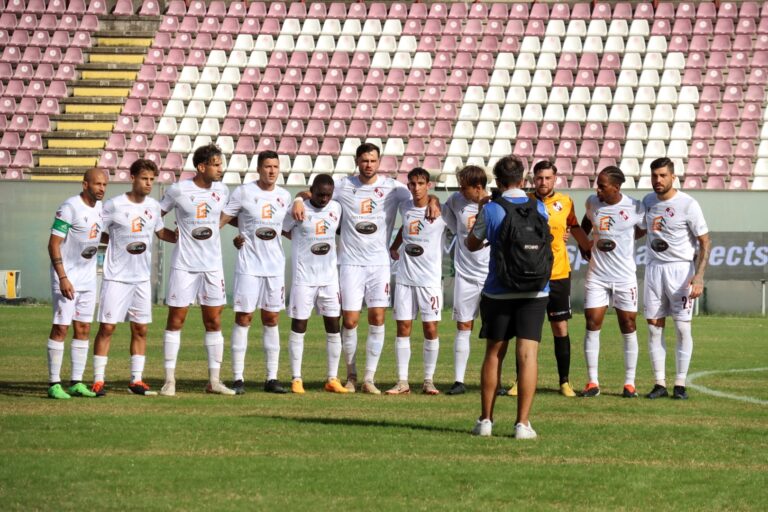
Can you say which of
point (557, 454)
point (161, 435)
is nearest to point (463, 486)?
point (557, 454)

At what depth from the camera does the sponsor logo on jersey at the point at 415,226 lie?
12633 millimetres

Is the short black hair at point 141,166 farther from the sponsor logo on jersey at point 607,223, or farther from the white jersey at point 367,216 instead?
the sponsor logo on jersey at point 607,223

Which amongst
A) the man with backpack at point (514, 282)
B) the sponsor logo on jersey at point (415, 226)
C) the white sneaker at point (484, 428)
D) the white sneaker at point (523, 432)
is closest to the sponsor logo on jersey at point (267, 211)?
the sponsor logo on jersey at point (415, 226)

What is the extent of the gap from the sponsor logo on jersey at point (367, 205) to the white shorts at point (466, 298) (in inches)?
42.2

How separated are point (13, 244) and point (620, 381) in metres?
17.4

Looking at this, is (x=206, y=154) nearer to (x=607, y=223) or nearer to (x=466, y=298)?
(x=466, y=298)

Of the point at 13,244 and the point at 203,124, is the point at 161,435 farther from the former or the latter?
the point at 203,124

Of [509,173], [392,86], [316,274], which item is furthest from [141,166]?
[392,86]

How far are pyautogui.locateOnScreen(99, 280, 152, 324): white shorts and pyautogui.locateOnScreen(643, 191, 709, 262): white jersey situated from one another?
15.6ft

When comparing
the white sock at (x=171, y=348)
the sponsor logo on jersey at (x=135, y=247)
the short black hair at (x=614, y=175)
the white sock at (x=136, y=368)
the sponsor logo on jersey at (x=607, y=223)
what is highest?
the short black hair at (x=614, y=175)

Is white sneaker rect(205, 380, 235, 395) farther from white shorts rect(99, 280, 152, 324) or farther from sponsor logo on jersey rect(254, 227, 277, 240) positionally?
sponsor logo on jersey rect(254, 227, 277, 240)

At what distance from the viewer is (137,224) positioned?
11812mm

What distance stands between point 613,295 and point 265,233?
3.44m

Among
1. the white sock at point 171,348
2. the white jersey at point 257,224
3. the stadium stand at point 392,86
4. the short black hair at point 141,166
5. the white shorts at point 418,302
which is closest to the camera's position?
the short black hair at point 141,166
